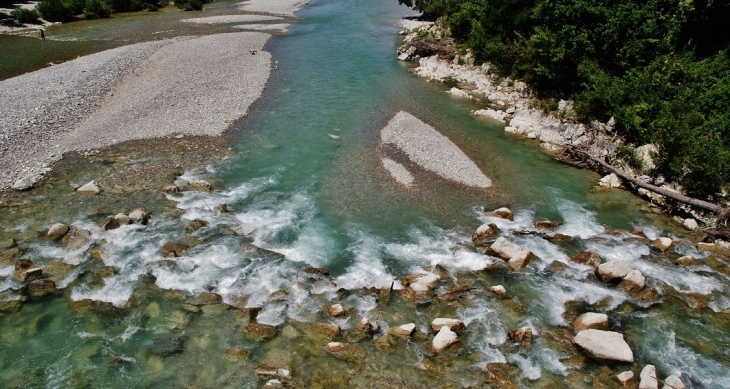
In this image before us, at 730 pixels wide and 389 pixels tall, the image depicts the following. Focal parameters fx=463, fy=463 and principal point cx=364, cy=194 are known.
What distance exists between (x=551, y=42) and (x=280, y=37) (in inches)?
1307

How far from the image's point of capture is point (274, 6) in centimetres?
7588

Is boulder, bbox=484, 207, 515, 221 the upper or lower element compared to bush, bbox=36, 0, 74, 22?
lower

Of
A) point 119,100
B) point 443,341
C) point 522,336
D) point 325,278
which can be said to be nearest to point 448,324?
point 443,341

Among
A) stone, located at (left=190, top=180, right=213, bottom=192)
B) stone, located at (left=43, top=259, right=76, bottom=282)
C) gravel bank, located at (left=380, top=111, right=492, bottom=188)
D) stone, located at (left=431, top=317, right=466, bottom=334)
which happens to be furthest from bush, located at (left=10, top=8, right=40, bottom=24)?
stone, located at (left=431, top=317, right=466, bottom=334)

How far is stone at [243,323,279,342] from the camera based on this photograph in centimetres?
1489

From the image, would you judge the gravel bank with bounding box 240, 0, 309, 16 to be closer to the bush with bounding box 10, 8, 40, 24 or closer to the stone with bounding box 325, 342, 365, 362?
the bush with bounding box 10, 8, 40, 24

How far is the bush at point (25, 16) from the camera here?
5534 cm

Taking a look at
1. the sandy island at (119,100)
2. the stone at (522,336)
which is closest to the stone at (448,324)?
the stone at (522,336)

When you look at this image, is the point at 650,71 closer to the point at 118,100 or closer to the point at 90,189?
the point at 90,189

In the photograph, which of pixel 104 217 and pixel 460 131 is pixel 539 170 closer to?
pixel 460 131

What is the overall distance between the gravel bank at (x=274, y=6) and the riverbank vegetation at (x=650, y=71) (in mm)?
46567

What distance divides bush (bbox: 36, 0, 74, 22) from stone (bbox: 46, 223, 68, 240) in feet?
173

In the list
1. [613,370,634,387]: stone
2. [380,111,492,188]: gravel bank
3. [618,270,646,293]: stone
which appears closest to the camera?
[613,370,634,387]: stone

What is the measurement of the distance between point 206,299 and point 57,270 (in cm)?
601
